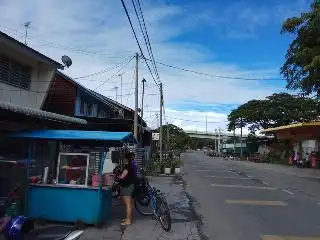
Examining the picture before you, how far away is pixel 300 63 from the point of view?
28.2 metres

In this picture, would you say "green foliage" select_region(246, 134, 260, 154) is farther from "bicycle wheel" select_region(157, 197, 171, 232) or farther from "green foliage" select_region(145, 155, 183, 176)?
"bicycle wheel" select_region(157, 197, 171, 232)

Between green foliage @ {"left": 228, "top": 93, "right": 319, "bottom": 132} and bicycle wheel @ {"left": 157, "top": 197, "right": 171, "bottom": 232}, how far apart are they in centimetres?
6014

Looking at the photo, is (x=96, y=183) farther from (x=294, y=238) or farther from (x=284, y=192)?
(x=284, y=192)

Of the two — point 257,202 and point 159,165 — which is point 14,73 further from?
point 159,165

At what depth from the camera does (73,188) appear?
1109 centimetres

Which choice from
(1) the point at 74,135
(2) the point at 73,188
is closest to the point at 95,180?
(2) the point at 73,188

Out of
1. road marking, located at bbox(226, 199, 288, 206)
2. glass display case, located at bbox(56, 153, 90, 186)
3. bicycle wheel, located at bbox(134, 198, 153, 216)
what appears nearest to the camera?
glass display case, located at bbox(56, 153, 90, 186)

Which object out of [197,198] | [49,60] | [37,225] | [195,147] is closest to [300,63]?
[197,198]

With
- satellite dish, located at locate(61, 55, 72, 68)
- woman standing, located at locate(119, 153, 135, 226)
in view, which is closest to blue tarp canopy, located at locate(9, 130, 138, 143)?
woman standing, located at locate(119, 153, 135, 226)

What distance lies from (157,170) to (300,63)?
10.6 meters

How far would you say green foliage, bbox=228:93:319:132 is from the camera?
72.5 metres

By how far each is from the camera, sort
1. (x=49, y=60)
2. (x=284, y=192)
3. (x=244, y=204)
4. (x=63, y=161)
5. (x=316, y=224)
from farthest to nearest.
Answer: (x=284, y=192)
(x=49, y=60)
(x=244, y=204)
(x=316, y=224)
(x=63, y=161)

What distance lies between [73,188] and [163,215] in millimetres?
2061

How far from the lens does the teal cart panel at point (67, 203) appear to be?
36.1ft
